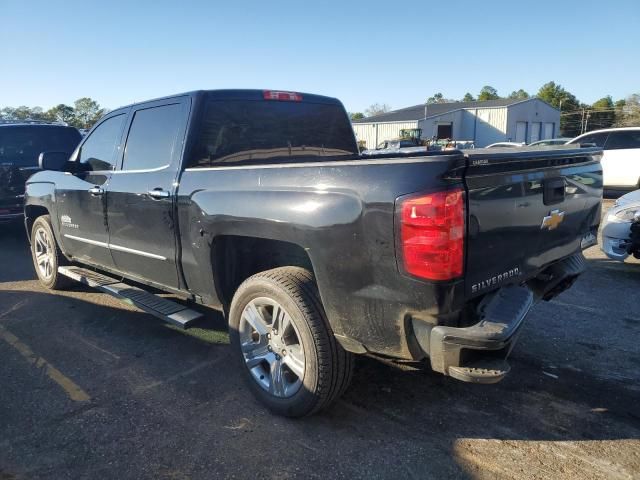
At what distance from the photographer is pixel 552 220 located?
9.73 feet

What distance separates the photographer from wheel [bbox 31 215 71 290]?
5738mm

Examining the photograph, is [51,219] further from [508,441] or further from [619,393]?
[619,393]

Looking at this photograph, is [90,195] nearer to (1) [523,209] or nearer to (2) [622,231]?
(1) [523,209]

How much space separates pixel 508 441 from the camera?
284 centimetres

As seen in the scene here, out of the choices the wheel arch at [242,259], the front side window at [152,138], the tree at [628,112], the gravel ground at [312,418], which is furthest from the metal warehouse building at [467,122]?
the wheel arch at [242,259]

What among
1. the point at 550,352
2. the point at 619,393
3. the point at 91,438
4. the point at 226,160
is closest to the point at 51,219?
the point at 226,160

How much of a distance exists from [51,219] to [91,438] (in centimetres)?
342

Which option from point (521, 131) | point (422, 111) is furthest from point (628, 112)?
point (422, 111)

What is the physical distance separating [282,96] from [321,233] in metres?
2.03

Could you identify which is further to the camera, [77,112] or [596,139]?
[77,112]

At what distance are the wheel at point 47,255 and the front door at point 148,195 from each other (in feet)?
5.34

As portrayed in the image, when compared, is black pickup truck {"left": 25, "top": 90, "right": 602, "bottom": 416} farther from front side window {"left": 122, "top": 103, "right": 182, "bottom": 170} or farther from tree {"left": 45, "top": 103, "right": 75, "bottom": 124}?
tree {"left": 45, "top": 103, "right": 75, "bottom": 124}

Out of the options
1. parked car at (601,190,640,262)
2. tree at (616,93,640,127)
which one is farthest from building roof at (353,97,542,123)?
parked car at (601,190,640,262)

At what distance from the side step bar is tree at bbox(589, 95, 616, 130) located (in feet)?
217
